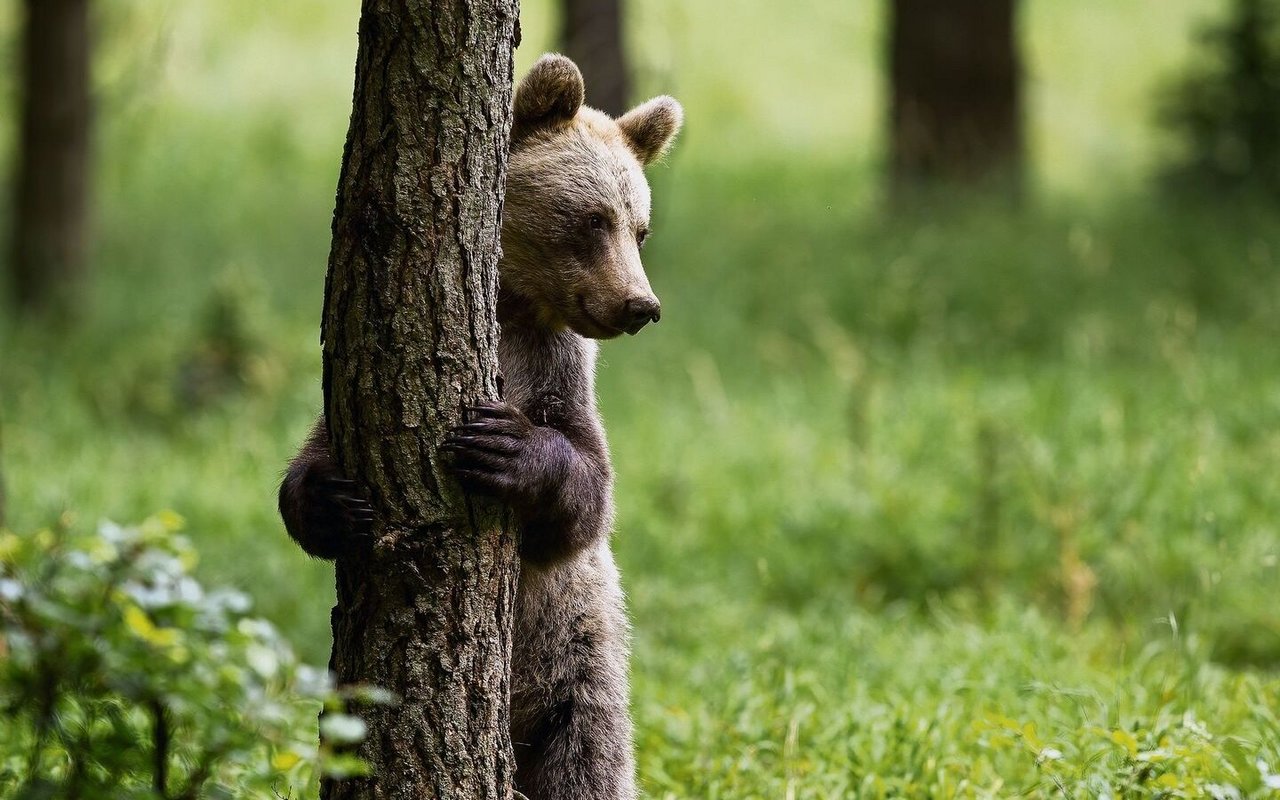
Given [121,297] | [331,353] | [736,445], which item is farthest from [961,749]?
[121,297]

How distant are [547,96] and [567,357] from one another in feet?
2.17

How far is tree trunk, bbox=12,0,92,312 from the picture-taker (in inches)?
417

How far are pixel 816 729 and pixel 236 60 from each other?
15728 millimetres

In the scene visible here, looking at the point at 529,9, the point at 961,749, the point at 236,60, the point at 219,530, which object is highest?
the point at 529,9

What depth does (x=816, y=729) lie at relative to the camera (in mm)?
4137

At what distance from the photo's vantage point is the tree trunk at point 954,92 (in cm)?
1135

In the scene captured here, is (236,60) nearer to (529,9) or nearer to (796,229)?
(529,9)

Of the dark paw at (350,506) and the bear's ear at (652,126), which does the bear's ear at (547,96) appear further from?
the dark paw at (350,506)

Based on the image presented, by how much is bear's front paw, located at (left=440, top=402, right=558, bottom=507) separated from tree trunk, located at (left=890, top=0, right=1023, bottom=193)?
901 centimetres

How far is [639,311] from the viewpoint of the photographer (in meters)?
3.36

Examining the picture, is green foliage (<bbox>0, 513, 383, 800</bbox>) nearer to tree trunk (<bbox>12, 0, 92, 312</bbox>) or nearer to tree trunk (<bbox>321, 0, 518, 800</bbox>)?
tree trunk (<bbox>321, 0, 518, 800</bbox>)

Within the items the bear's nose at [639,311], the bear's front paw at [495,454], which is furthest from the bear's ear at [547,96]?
the bear's front paw at [495,454]

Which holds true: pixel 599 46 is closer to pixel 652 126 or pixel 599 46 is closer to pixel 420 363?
pixel 652 126

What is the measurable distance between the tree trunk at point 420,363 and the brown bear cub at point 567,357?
1.49ft
